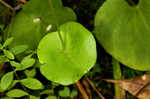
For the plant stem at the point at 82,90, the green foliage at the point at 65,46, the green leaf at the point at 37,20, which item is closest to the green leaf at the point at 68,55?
the green foliage at the point at 65,46

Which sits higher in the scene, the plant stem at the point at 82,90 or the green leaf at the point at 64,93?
the green leaf at the point at 64,93

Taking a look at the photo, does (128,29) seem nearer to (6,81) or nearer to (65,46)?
(65,46)

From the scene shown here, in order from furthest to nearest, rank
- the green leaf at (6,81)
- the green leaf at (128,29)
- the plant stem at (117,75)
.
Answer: the plant stem at (117,75), the green leaf at (128,29), the green leaf at (6,81)

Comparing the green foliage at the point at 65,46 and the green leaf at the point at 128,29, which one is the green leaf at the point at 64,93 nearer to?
the green foliage at the point at 65,46

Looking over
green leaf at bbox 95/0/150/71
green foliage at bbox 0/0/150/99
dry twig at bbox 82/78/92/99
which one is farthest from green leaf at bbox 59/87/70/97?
green leaf at bbox 95/0/150/71

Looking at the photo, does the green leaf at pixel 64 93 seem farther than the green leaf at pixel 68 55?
Yes

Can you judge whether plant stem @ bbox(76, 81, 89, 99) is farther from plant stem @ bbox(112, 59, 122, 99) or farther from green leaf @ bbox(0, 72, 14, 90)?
green leaf @ bbox(0, 72, 14, 90)

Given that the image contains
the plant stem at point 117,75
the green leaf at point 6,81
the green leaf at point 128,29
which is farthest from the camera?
the plant stem at point 117,75
